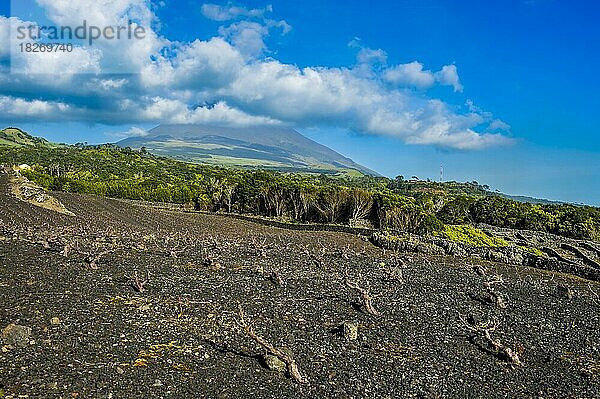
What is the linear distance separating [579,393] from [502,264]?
80.0 feet

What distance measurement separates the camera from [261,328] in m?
13.8

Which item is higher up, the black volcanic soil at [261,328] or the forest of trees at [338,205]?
the forest of trees at [338,205]

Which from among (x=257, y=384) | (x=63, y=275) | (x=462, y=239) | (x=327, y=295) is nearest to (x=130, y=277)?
(x=63, y=275)

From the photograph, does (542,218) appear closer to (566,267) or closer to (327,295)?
(566,267)

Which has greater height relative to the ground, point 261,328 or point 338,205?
point 338,205

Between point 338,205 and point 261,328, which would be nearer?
point 261,328

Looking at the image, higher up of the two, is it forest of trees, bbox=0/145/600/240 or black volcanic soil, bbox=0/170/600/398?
forest of trees, bbox=0/145/600/240

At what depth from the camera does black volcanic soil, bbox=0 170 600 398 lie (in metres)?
10.2

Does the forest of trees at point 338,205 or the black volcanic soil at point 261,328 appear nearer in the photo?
the black volcanic soil at point 261,328

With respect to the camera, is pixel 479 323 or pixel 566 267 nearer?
pixel 479 323

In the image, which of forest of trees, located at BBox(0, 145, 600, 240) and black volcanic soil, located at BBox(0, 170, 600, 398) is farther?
forest of trees, located at BBox(0, 145, 600, 240)

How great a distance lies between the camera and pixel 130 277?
17.6 metres

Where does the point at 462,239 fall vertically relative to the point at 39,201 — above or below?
below

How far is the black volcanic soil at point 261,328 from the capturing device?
33.5 feet
